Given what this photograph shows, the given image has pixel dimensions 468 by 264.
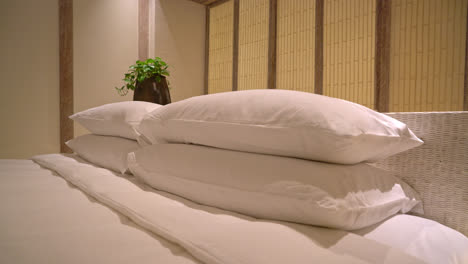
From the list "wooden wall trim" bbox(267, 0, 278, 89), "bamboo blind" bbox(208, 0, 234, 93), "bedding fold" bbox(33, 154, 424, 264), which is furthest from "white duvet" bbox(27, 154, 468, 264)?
"bamboo blind" bbox(208, 0, 234, 93)

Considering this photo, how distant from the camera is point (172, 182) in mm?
697

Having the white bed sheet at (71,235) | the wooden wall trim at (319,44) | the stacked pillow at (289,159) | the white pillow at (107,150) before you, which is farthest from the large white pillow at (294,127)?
the wooden wall trim at (319,44)

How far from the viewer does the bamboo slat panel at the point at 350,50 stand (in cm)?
221

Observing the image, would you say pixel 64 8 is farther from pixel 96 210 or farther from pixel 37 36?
pixel 96 210

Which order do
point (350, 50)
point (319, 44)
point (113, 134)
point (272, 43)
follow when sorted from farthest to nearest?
point (272, 43)
point (319, 44)
point (350, 50)
point (113, 134)

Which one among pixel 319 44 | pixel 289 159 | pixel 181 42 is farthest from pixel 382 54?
pixel 181 42

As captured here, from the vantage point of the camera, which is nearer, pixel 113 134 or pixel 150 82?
pixel 113 134

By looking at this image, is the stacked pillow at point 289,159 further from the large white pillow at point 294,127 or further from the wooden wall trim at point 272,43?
the wooden wall trim at point 272,43

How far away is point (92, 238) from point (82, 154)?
0.98 metres

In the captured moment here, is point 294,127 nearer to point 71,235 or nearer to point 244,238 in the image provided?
point 244,238

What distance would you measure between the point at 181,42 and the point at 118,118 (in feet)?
8.53

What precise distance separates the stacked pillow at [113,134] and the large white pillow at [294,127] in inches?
16.2

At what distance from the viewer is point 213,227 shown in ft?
1.51

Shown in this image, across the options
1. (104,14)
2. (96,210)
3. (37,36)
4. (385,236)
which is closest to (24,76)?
(37,36)
